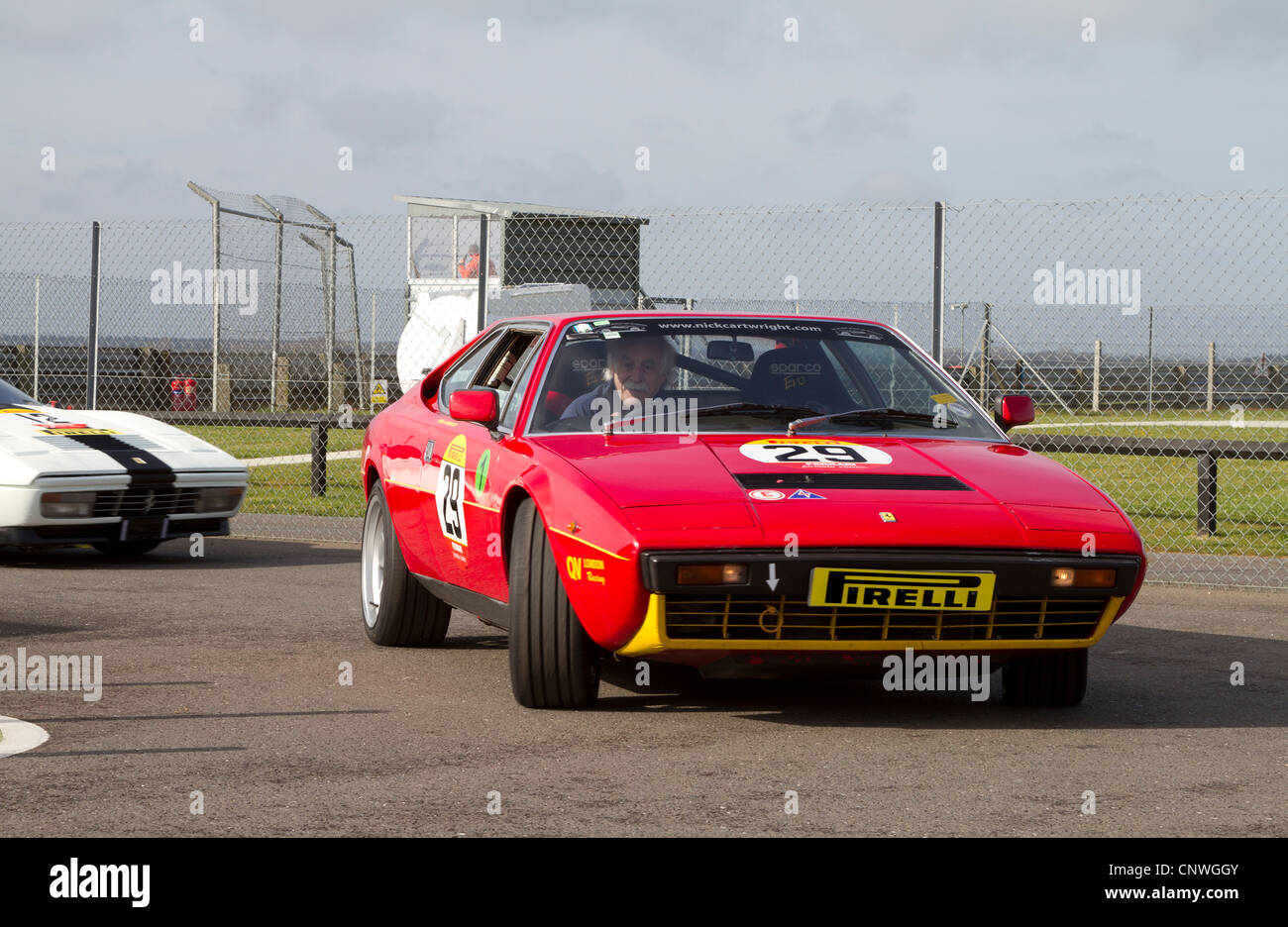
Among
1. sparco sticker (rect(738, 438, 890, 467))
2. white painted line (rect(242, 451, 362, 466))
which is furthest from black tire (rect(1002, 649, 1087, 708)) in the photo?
white painted line (rect(242, 451, 362, 466))

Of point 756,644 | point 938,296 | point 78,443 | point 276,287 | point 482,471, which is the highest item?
point 276,287

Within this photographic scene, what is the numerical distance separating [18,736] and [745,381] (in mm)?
2729

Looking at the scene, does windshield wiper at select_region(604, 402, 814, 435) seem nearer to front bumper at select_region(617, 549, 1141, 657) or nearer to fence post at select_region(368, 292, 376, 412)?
front bumper at select_region(617, 549, 1141, 657)


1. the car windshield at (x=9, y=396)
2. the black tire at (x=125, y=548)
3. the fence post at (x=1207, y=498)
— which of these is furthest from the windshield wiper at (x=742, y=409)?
the fence post at (x=1207, y=498)

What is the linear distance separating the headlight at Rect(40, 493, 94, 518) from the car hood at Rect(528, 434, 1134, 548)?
4618mm

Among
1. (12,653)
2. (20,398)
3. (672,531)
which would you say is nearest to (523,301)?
(20,398)

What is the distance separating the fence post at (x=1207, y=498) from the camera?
11320 mm

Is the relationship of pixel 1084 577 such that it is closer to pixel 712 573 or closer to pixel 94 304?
pixel 712 573

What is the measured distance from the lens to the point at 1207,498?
11.6 m

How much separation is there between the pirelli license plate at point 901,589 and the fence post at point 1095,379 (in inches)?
345

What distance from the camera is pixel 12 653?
6.51 m

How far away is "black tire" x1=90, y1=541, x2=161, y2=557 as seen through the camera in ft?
34.1

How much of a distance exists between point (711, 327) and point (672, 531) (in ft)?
5.24

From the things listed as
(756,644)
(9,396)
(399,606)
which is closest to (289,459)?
(9,396)
